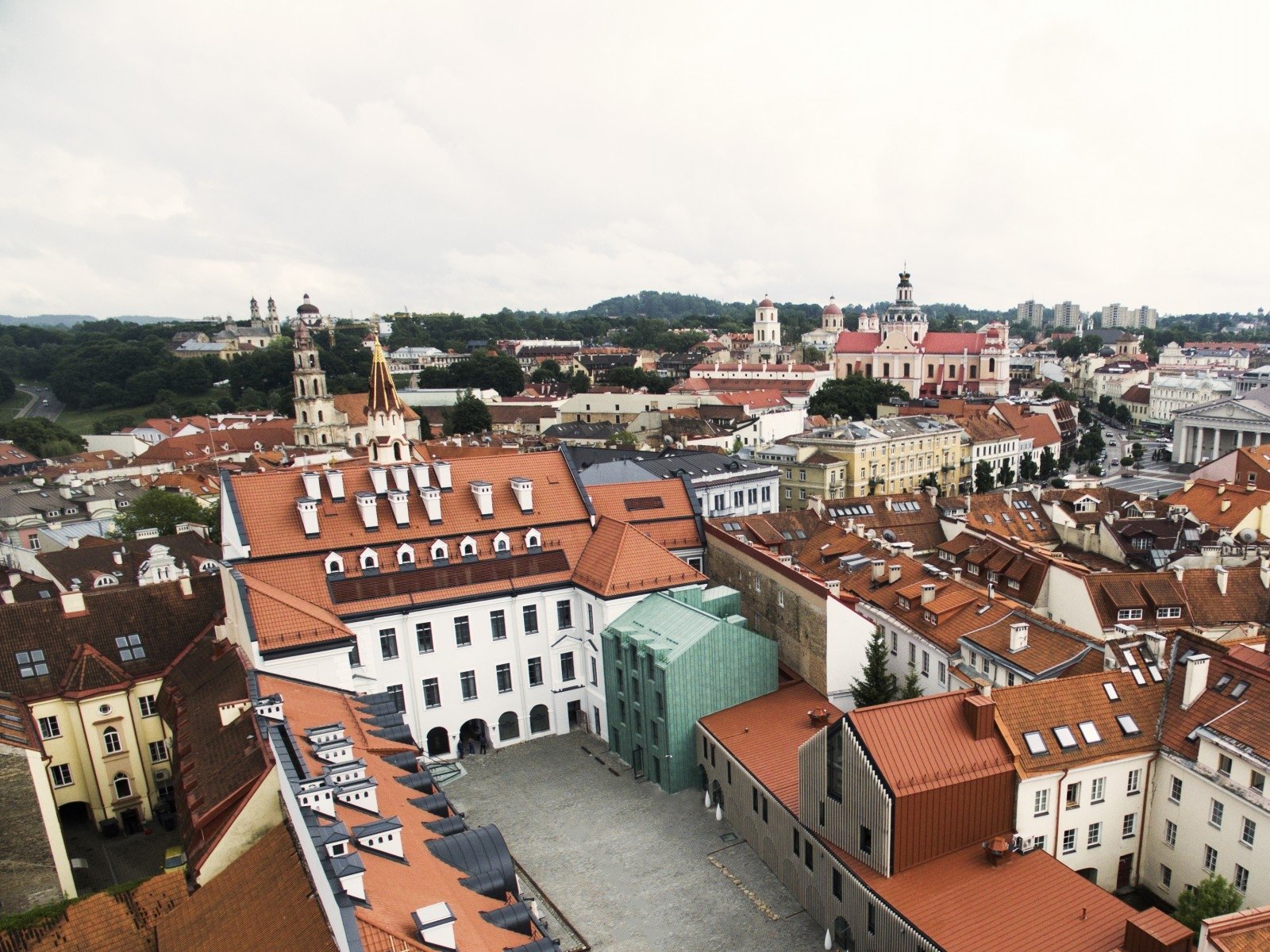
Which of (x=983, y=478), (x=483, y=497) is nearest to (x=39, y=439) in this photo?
(x=483, y=497)

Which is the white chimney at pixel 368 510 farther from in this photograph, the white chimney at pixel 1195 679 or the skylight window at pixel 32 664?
the white chimney at pixel 1195 679

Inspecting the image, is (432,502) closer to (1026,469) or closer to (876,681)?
(876,681)

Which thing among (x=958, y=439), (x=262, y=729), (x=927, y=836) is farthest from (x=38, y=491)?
(x=958, y=439)

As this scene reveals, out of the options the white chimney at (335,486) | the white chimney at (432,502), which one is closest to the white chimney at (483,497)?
the white chimney at (432,502)

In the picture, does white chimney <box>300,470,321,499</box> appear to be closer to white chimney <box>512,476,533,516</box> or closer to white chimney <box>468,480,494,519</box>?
white chimney <box>468,480,494,519</box>

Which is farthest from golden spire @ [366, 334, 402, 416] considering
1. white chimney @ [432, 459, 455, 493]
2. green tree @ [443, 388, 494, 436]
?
green tree @ [443, 388, 494, 436]
